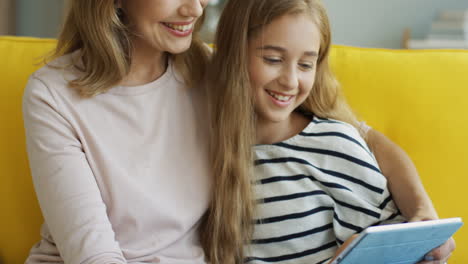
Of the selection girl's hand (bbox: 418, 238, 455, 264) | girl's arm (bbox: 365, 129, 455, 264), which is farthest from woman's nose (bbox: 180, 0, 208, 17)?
girl's hand (bbox: 418, 238, 455, 264)

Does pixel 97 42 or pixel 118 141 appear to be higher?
pixel 97 42

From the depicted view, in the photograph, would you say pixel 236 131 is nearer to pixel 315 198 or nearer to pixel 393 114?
pixel 315 198

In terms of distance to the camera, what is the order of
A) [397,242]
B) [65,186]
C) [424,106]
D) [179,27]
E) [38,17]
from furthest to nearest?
1. [38,17]
2. [424,106]
3. [179,27]
4. [65,186]
5. [397,242]

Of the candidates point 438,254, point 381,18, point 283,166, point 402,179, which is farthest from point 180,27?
point 381,18

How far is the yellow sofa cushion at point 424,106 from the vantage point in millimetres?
1365

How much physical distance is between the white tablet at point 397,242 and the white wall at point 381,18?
7.66 feet

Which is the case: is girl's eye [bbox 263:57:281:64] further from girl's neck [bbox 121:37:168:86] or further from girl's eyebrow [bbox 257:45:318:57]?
girl's neck [bbox 121:37:168:86]

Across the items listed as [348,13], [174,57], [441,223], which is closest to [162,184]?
[174,57]

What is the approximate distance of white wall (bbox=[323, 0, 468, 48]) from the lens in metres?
3.17

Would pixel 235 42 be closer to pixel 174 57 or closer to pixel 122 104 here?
pixel 174 57

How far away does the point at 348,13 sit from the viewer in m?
3.25

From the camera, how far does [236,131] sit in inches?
48.4

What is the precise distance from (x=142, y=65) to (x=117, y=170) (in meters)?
0.25

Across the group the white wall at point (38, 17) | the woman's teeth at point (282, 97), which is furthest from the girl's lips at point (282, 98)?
the white wall at point (38, 17)
